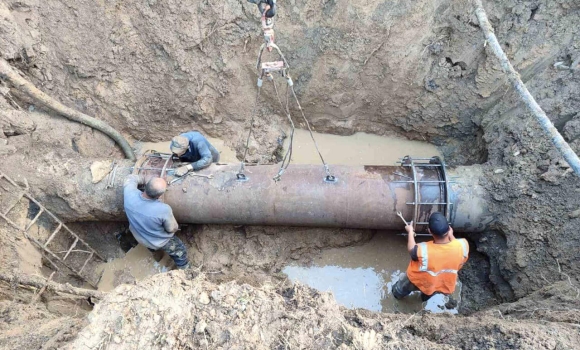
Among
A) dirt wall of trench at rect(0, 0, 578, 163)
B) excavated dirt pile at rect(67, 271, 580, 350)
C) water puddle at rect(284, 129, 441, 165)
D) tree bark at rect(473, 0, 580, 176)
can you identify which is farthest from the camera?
water puddle at rect(284, 129, 441, 165)

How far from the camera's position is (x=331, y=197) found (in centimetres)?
439

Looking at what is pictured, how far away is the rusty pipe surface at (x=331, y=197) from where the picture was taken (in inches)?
172

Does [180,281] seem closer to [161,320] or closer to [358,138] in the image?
[161,320]

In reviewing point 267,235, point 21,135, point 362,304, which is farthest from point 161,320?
point 21,135

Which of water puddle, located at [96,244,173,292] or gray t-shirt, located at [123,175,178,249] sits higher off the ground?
gray t-shirt, located at [123,175,178,249]

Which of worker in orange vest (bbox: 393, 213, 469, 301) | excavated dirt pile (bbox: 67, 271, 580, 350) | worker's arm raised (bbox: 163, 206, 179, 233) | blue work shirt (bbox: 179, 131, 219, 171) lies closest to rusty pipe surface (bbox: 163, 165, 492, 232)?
blue work shirt (bbox: 179, 131, 219, 171)

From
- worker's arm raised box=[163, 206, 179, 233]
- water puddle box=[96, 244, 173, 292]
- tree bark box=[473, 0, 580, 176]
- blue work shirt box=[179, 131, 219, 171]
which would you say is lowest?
water puddle box=[96, 244, 173, 292]

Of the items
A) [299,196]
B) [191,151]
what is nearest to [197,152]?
[191,151]

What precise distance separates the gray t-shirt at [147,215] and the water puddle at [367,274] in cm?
174

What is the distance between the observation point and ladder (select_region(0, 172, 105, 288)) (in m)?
4.36

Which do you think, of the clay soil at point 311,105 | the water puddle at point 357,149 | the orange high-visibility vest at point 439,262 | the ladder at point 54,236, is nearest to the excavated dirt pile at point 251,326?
the clay soil at point 311,105

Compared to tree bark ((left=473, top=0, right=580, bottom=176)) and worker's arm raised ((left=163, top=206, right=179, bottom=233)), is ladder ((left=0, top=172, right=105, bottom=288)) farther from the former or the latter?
tree bark ((left=473, top=0, right=580, bottom=176))

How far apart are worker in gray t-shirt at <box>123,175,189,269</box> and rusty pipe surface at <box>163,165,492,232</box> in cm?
31

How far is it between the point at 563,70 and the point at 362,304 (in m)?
3.70
